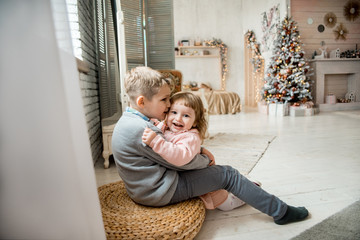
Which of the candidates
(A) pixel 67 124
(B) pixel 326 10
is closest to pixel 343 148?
(A) pixel 67 124

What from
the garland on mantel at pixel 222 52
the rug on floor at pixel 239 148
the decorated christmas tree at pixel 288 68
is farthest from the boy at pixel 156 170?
the garland on mantel at pixel 222 52

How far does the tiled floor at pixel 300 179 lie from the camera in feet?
4.60

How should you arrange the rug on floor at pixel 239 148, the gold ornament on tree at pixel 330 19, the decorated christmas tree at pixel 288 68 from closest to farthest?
the rug on floor at pixel 239 148
the decorated christmas tree at pixel 288 68
the gold ornament on tree at pixel 330 19

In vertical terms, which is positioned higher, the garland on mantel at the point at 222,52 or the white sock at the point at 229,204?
the garland on mantel at the point at 222,52

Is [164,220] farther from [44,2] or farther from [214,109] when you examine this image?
[214,109]

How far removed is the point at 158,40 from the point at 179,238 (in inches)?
120

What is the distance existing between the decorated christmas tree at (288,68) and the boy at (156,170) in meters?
5.06

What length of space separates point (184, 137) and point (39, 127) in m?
0.77

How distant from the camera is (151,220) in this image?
123 cm

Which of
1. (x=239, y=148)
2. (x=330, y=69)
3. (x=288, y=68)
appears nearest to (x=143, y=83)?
(x=239, y=148)

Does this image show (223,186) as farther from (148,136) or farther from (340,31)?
(340,31)

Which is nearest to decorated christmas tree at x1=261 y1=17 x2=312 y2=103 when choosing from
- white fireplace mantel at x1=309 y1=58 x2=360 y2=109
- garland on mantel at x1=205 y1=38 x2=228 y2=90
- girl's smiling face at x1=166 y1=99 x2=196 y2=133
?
white fireplace mantel at x1=309 y1=58 x2=360 y2=109

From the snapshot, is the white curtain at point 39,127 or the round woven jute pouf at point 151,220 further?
the round woven jute pouf at point 151,220

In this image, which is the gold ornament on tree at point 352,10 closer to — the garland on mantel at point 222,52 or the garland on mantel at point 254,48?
the garland on mantel at point 254,48
